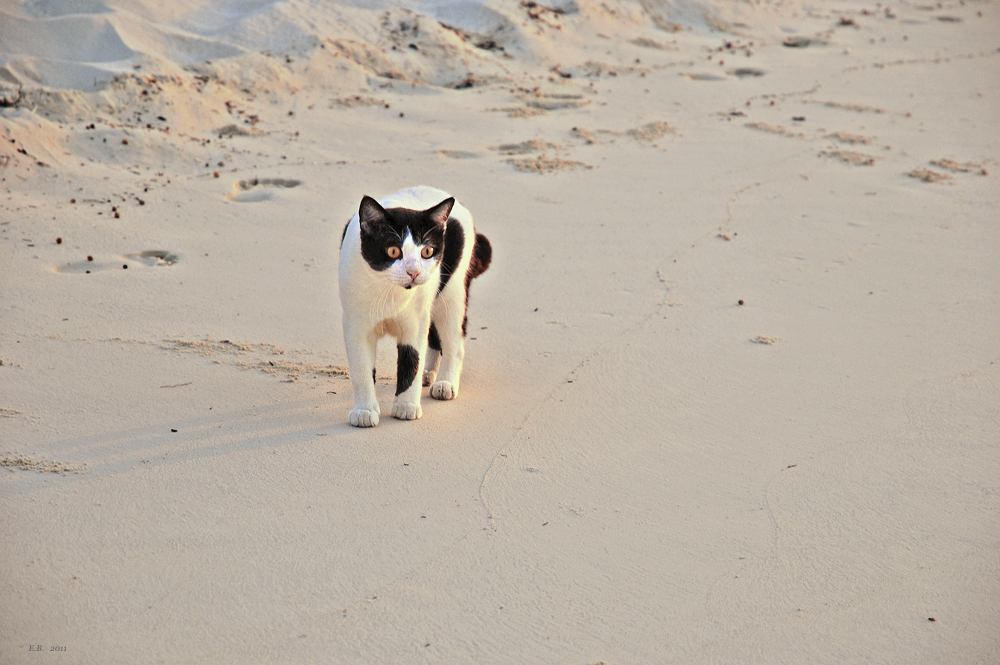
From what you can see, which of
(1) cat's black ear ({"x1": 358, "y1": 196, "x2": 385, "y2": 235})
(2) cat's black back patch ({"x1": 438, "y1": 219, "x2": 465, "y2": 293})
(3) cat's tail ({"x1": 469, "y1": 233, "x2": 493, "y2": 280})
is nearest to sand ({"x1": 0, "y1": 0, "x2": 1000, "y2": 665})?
(3) cat's tail ({"x1": 469, "y1": 233, "x2": 493, "y2": 280})

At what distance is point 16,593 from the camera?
2.17 m

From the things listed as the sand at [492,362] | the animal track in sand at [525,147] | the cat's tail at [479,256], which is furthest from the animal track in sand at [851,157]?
the cat's tail at [479,256]

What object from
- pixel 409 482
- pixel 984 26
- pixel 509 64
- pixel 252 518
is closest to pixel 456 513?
pixel 409 482

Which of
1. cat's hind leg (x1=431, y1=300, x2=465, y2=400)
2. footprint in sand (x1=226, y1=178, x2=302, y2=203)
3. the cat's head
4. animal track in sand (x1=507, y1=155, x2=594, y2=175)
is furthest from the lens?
animal track in sand (x1=507, y1=155, x2=594, y2=175)

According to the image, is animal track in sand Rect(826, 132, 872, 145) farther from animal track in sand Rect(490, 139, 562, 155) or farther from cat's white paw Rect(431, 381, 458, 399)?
cat's white paw Rect(431, 381, 458, 399)

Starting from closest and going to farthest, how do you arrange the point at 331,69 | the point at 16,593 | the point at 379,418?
the point at 16,593 < the point at 379,418 < the point at 331,69

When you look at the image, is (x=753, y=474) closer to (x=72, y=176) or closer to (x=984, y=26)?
(x=72, y=176)

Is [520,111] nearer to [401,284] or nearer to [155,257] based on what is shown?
[155,257]

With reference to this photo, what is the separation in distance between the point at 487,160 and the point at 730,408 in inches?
126

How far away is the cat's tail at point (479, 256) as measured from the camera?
3727 mm

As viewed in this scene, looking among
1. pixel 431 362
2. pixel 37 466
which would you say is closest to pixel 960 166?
pixel 431 362

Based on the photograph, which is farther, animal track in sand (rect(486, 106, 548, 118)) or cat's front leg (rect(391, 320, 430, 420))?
animal track in sand (rect(486, 106, 548, 118))

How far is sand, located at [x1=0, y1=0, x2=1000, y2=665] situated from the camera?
222 cm

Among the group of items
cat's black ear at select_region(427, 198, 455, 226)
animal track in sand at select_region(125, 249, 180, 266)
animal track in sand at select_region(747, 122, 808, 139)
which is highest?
cat's black ear at select_region(427, 198, 455, 226)
